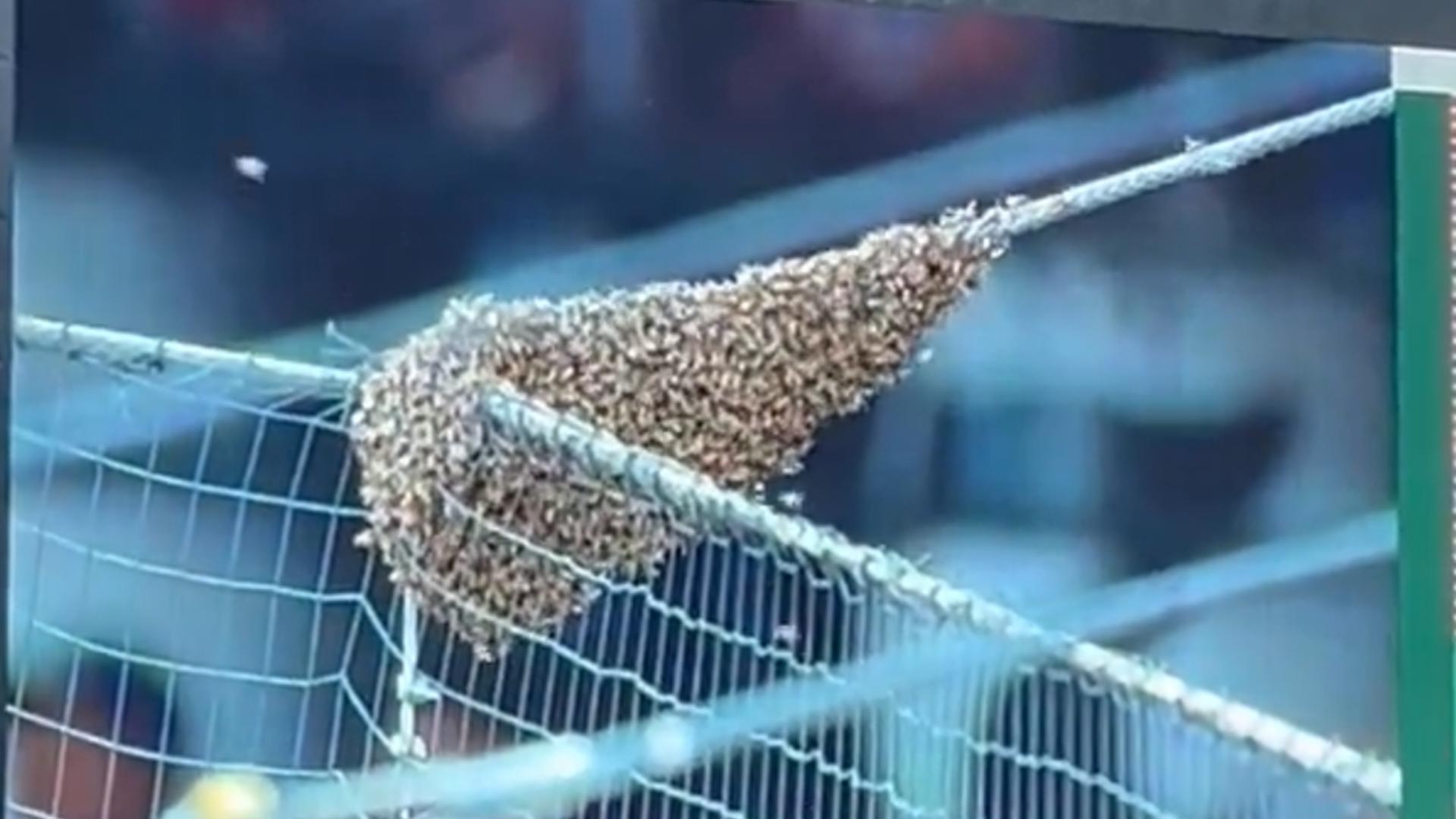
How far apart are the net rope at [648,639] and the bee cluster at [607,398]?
0.02 meters

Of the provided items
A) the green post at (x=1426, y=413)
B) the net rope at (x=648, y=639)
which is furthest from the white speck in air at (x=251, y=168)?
the green post at (x=1426, y=413)

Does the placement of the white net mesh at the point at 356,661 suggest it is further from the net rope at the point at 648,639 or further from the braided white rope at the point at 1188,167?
the braided white rope at the point at 1188,167

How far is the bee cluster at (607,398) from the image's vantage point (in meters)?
2.05

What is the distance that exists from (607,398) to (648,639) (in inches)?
8.3

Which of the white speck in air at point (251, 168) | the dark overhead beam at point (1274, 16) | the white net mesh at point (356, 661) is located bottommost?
the white net mesh at point (356, 661)

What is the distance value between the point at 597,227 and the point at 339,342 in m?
0.25

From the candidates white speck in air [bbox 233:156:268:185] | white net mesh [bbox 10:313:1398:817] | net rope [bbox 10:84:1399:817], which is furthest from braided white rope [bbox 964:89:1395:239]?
white speck in air [bbox 233:156:268:185]

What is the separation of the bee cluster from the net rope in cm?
2

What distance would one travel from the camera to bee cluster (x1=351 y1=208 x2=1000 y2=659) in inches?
80.9

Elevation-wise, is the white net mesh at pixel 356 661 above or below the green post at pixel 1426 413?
below

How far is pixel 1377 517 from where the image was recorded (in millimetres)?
2314

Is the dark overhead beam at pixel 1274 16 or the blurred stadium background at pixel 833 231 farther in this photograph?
the dark overhead beam at pixel 1274 16

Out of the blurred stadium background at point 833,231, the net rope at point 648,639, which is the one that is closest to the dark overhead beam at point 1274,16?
the blurred stadium background at point 833,231

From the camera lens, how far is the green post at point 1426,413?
7.59 feet
